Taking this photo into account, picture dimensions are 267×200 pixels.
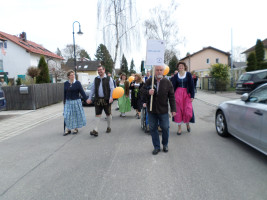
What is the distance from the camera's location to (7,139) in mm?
6070

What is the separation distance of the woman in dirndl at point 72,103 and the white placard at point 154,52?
223 centimetres

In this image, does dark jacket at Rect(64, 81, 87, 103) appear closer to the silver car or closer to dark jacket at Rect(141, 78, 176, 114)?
dark jacket at Rect(141, 78, 176, 114)

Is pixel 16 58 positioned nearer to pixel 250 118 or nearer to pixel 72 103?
pixel 72 103

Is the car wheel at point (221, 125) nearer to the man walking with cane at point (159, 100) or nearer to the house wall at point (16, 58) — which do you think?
the man walking with cane at point (159, 100)

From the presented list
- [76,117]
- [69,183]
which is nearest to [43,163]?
[69,183]

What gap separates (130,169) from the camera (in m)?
3.56

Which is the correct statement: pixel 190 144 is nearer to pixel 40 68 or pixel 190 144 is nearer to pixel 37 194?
pixel 37 194

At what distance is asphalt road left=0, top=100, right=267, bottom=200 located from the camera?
2834 millimetres

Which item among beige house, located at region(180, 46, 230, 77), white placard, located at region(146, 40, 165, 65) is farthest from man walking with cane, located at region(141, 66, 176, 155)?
beige house, located at region(180, 46, 230, 77)

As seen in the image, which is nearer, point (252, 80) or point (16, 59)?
point (252, 80)

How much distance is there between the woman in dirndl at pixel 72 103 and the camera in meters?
5.86

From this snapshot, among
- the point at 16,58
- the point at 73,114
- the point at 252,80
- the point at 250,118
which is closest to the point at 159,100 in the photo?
the point at 250,118

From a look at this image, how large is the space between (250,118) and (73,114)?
441 centimetres

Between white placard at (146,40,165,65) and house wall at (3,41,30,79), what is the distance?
3244 centimetres
